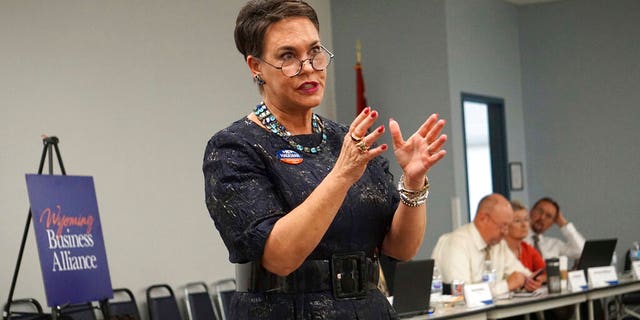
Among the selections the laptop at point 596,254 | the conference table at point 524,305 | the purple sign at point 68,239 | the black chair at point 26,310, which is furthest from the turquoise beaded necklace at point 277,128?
the laptop at point 596,254

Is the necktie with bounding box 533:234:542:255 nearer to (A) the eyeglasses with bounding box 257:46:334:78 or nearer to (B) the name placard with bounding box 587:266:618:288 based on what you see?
(B) the name placard with bounding box 587:266:618:288

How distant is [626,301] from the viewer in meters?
8.92

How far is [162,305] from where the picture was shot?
7020 millimetres

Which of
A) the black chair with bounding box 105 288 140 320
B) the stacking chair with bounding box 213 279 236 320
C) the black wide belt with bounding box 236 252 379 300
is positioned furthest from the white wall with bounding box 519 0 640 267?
the black wide belt with bounding box 236 252 379 300

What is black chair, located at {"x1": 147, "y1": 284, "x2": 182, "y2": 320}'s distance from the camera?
6953 mm

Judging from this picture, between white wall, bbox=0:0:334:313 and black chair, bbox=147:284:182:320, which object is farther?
black chair, bbox=147:284:182:320

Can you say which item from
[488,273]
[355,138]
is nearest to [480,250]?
[488,273]

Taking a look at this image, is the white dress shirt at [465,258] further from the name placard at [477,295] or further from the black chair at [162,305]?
the black chair at [162,305]

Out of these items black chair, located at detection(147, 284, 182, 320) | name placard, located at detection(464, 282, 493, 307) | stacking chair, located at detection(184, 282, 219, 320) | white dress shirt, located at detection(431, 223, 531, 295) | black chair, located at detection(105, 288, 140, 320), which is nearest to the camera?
name placard, located at detection(464, 282, 493, 307)

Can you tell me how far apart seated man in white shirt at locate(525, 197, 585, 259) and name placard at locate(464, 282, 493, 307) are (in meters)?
3.20

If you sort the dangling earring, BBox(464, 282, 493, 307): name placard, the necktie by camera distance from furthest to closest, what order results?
the necktie, BBox(464, 282, 493, 307): name placard, the dangling earring

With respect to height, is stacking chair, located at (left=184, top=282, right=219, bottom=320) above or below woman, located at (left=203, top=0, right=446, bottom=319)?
below

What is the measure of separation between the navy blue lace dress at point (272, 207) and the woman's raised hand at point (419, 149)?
0.08m

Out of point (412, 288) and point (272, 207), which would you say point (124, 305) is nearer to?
point (412, 288)
